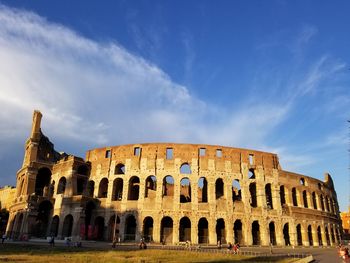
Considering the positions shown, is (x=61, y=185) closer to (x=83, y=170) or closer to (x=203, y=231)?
(x=83, y=170)

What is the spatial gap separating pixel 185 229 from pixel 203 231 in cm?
212

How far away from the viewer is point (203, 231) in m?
35.9

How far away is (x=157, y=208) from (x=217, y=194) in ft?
26.9

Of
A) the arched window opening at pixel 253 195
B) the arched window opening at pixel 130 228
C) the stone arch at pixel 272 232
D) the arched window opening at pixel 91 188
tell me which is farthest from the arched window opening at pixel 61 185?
the stone arch at pixel 272 232

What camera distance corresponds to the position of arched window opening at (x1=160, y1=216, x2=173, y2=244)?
3459 cm

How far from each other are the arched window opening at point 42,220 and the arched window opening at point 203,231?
19.6 metres

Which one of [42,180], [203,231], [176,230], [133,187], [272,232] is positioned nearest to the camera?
[176,230]

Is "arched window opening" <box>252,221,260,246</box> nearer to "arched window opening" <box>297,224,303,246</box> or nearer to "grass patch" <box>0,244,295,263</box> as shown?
"arched window opening" <box>297,224,303,246</box>

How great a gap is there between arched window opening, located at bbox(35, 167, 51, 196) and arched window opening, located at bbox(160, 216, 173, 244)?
1895 centimetres

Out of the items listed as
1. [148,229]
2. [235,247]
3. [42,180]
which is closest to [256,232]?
[235,247]

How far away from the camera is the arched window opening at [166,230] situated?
34.6 meters

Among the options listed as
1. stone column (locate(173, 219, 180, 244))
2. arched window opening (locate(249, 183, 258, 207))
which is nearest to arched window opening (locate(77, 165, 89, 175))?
stone column (locate(173, 219, 180, 244))

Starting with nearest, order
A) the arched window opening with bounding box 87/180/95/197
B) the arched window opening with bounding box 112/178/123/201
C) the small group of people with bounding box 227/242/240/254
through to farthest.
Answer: the small group of people with bounding box 227/242/240/254 < the arched window opening with bounding box 112/178/123/201 < the arched window opening with bounding box 87/180/95/197

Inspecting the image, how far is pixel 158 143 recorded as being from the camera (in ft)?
126
